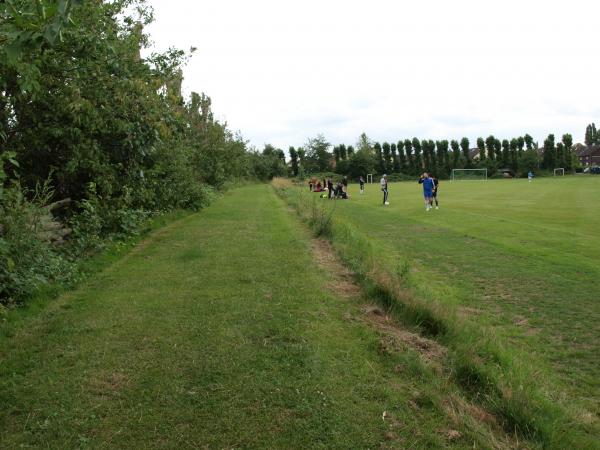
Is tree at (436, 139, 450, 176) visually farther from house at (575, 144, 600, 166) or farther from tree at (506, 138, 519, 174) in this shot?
house at (575, 144, 600, 166)

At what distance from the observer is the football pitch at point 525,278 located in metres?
5.87

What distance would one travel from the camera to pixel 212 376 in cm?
474

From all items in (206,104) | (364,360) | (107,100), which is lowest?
(364,360)

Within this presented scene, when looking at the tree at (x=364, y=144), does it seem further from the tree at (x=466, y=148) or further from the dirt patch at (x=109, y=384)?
the dirt patch at (x=109, y=384)

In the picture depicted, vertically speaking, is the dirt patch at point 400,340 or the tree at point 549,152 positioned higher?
the tree at point 549,152

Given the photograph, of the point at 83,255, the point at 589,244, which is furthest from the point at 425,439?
the point at 589,244

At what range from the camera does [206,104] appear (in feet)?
108

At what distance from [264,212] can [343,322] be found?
16542mm

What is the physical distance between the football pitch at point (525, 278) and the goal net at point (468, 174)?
72982mm

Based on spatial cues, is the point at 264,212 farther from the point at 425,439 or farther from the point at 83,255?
the point at 425,439

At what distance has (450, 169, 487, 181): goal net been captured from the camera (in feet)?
292

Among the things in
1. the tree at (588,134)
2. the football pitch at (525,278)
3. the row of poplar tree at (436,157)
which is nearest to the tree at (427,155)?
the row of poplar tree at (436,157)

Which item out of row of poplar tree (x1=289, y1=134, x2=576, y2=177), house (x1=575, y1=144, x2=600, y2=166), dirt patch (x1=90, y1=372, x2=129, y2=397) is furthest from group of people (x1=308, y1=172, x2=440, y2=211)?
house (x1=575, y1=144, x2=600, y2=166)

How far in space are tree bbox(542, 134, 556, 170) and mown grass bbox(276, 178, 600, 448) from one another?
85545 mm
